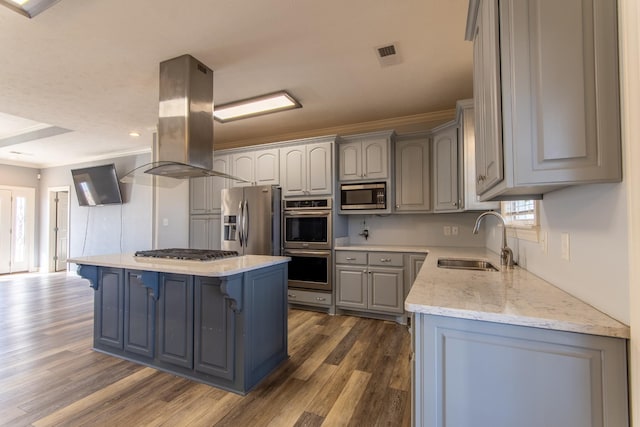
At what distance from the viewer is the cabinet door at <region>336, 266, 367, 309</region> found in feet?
11.8

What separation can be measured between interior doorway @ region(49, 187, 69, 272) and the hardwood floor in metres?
4.83

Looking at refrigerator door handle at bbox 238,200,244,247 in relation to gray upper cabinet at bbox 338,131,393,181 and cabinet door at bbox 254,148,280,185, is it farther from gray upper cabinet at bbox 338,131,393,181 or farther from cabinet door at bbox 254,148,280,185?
gray upper cabinet at bbox 338,131,393,181

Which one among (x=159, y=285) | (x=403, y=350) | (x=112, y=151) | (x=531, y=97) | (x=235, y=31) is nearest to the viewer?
(x=531, y=97)

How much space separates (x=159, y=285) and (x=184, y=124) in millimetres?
1348

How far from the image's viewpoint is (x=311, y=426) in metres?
1.73

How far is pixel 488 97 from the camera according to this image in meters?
1.26

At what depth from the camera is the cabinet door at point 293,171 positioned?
3.98 m

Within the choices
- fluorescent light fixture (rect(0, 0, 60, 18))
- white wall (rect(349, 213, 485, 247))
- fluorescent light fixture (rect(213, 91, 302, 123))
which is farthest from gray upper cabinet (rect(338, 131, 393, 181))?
fluorescent light fixture (rect(0, 0, 60, 18))

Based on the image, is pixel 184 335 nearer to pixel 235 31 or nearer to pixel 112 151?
pixel 235 31

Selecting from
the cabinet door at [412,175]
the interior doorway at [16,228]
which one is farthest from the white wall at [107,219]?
the cabinet door at [412,175]

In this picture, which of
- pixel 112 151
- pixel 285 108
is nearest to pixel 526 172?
pixel 285 108

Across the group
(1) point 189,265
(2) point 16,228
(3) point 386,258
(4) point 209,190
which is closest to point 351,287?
(3) point 386,258

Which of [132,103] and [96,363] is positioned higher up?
[132,103]

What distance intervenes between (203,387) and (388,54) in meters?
3.03
